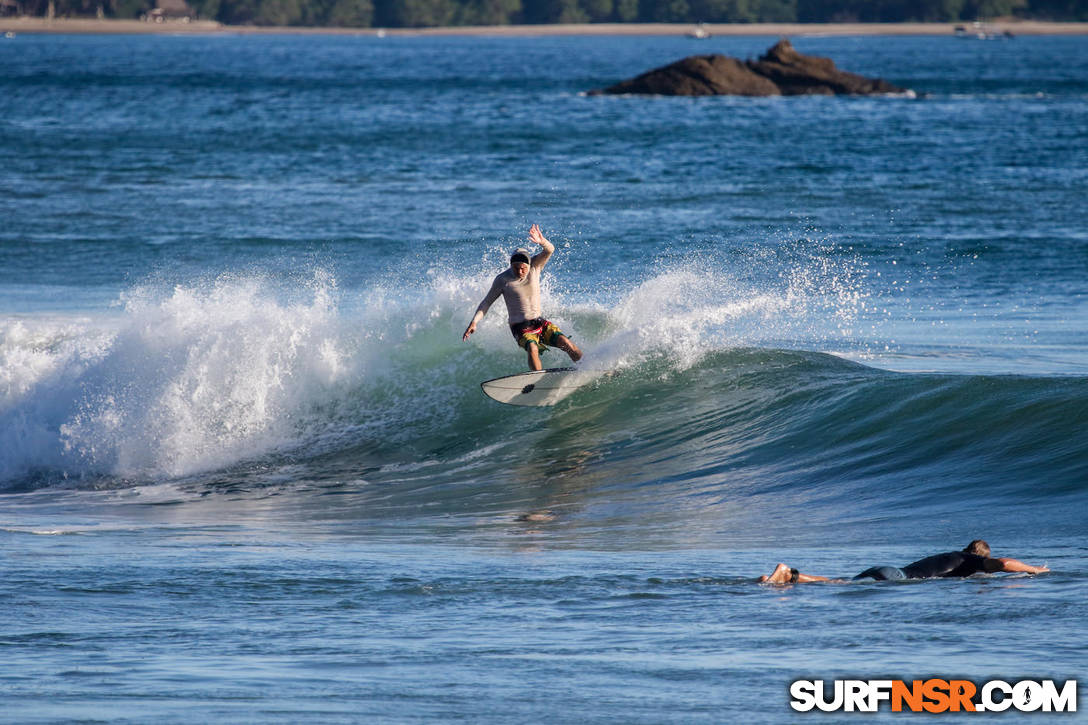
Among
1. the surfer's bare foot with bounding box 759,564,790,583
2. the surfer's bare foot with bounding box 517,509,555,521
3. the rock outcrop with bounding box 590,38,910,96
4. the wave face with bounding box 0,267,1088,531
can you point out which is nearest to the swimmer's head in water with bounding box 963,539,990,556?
the surfer's bare foot with bounding box 759,564,790,583

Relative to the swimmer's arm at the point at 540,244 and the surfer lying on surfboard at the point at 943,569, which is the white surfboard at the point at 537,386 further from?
the surfer lying on surfboard at the point at 943,569

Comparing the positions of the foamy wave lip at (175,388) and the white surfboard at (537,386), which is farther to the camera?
the foamy wave lip at (175,388)

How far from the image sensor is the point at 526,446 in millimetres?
14109

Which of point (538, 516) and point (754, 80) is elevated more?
point (754, 80)

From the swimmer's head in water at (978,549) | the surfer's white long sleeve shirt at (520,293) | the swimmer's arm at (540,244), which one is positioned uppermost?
the swimmer's arm at (540,244)

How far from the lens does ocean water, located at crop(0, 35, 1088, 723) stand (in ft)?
23.4

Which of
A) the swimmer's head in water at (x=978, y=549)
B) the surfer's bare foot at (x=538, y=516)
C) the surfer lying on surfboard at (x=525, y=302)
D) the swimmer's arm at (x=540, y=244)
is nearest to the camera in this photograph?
the swimmer's head in water at (x=978, y=549)

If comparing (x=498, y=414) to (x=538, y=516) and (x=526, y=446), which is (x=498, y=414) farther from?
(x=538, y=516)

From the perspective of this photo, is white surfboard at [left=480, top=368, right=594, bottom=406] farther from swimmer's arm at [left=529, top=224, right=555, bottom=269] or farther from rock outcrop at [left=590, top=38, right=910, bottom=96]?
rock outcrop at [left=590, top=38, right=910, bottom=96]

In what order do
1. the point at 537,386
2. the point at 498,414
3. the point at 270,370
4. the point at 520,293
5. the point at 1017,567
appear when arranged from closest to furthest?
the point at 1017,567, the point at 520,293, the point at 537,386, the point at 498,414, the point at 270,370

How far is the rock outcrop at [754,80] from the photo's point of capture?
249 ft

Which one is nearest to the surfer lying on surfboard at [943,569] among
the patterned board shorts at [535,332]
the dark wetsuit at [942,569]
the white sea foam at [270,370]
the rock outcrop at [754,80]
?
the dark wetsuit at [942,569]

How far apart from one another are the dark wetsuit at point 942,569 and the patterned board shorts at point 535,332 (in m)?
5.56

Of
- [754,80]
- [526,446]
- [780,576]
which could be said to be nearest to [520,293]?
[526,446]
